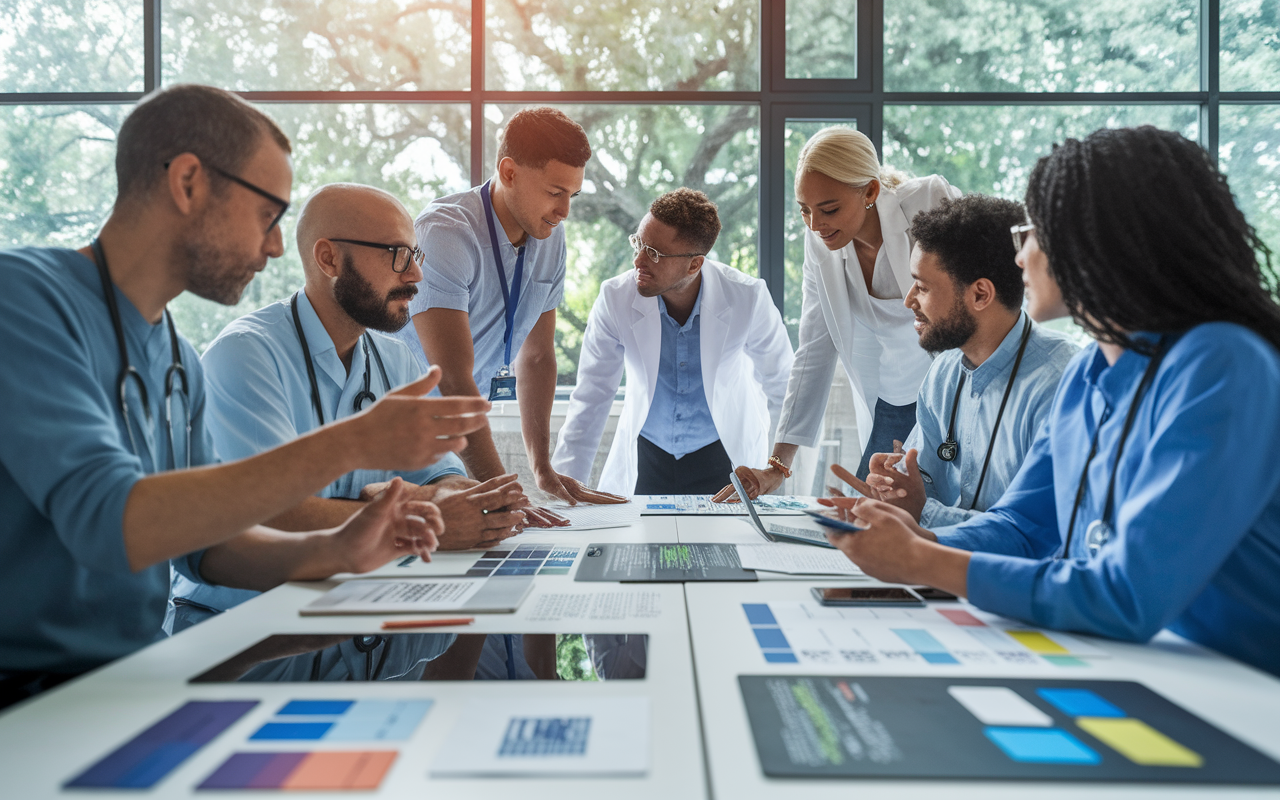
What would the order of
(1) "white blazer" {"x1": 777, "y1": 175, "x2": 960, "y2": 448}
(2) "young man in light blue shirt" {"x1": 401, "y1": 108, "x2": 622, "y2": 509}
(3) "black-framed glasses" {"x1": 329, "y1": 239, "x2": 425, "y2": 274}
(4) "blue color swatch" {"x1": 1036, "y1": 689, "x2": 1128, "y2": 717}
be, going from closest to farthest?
(4) "blue color swatch" {"x1": 1036, "y1": 689, "x2": 1128, "y2": 717} → (3) "black-framed glasses" {"x1": 329, "y1": 239, "x2": 425, "y2": 274} → (2) "young man in light blue shirt" {"x1": 401, "y1": 108, "x2": 622, "y2": 509} → (1) "white blazer" {"x1": 777, "y1": 175, "x2": 960, "y2": 448}

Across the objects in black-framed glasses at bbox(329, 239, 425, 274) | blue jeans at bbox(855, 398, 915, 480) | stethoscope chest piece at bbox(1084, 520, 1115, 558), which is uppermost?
black-framed glasses at bbox(329, 239, 425, 274)

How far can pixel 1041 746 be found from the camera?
27.9 inches

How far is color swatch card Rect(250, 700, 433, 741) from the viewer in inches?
29.1

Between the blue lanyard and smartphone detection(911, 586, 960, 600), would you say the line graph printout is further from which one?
the blue lanyard

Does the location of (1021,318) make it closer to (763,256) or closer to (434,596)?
(434,596)

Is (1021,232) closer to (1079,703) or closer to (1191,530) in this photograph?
(1191,530)

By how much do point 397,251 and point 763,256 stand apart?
2661 mm

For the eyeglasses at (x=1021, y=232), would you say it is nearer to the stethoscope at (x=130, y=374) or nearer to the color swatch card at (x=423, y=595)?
the color swatch card at (x=423, y=595)

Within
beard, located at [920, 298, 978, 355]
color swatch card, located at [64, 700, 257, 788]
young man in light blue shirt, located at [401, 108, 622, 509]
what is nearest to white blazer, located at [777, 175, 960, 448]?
beard, located at [920, 298, 978, 355]

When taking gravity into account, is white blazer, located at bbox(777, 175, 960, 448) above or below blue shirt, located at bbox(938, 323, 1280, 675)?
above

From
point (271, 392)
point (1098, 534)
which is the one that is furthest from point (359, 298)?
point (1098, 534)

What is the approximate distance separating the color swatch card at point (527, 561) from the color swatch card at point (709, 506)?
515mm

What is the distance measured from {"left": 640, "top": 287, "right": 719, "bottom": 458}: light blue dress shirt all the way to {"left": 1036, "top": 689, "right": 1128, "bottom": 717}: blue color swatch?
2367 mm

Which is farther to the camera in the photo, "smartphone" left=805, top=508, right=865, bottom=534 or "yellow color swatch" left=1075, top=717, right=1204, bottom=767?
"smartphone" left=805, top=508, right=865, bottom=534
